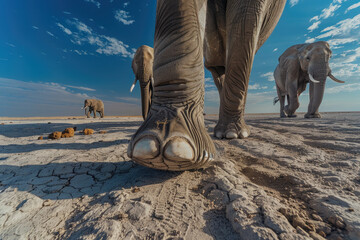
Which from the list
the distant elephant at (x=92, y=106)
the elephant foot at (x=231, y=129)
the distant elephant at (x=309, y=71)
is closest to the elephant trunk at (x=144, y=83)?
the elephant foot at (x=231, y=129)

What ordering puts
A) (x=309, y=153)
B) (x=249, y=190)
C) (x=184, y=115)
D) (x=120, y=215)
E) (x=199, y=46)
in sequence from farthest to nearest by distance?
(x=309, y=153)
(x=199, y=46)
(x=184, y=115)
(x=249, y=190)
(x=120, y=215)

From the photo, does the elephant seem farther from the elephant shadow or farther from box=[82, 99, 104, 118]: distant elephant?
box=[82, 99, 104, 118]: distant elephant

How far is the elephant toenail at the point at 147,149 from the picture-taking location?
2.12 ft

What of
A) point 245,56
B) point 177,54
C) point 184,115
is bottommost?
point 184,115

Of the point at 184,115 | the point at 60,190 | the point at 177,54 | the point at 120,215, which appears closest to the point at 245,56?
the point at 177,54

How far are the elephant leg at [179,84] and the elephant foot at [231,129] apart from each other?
0.92 metres

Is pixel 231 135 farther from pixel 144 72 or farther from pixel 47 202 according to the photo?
pixel 144 72

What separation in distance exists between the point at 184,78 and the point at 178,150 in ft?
1.53

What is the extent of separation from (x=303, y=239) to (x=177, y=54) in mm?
918

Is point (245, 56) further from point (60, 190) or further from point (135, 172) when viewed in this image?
point (60, 190)

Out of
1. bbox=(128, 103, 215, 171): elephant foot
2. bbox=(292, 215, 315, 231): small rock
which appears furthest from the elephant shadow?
bbox=(292, 215, 315, 231): small rock

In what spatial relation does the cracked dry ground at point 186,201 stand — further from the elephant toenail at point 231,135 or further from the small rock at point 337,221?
the elephant toenail at point 231,135

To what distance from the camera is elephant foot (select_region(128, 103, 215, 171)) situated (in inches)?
25.6

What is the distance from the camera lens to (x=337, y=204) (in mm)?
529
